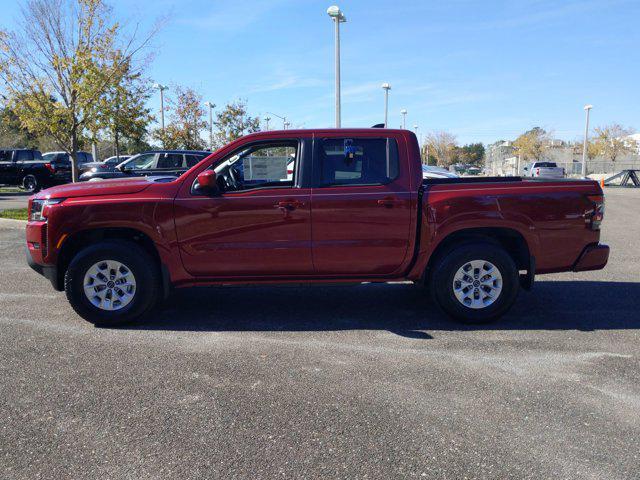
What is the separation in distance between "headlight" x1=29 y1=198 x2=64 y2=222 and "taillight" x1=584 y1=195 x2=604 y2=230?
202 inches

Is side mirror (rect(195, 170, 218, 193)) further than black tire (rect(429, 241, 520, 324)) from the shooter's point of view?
No

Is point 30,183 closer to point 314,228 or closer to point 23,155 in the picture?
point 23,155

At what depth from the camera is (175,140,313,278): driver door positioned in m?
5.25

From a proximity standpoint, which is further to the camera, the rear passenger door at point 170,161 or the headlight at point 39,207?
the rear passenger door at point 170,161

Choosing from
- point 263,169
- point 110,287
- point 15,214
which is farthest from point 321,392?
point 15,214

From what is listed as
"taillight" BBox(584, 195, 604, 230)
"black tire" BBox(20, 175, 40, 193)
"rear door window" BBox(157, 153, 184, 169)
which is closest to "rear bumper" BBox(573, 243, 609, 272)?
"taillight" BBox(584, 195, 604, 230)

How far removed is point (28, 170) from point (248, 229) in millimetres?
21153

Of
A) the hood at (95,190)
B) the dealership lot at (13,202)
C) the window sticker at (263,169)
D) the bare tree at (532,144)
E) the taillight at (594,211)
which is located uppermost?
the bare tree at (532,144)

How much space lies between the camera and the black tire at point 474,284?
5367 mm

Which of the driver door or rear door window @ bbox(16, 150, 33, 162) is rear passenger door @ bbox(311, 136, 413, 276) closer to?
the driver door

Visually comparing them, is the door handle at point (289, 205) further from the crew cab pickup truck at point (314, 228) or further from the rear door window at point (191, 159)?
the rear door window at point (191, 159)

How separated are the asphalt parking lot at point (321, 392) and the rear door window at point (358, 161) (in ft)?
4.76

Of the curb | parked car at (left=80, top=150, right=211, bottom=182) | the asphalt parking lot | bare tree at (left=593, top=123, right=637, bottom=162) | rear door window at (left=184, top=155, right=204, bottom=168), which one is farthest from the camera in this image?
A: bare tree at (left=593, top=123, right=637, bottom=162)

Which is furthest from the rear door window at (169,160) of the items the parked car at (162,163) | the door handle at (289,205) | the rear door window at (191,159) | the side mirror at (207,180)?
the door handle at (289,205)
